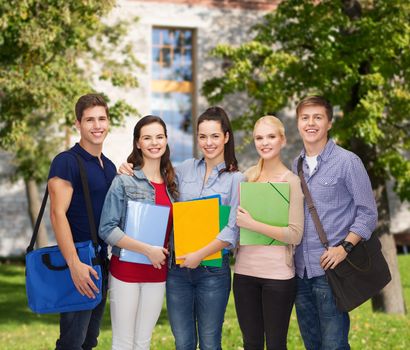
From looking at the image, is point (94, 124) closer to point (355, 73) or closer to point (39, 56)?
point (39, 56)

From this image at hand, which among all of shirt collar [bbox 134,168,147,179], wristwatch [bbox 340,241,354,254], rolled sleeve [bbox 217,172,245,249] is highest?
shirt collar [bbox 134,168,147,179]

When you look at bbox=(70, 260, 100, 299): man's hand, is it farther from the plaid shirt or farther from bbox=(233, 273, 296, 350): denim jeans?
the plaid shirt

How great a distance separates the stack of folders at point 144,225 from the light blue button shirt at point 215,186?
0.88ft

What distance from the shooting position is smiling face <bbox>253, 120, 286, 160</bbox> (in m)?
4.72

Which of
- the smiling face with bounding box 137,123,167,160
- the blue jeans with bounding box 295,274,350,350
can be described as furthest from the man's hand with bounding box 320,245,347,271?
the smiling face with bounding box 137,123,167,160

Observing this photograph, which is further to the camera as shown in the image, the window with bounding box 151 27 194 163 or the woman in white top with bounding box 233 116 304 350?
the window with bounding box 151 27 194 163

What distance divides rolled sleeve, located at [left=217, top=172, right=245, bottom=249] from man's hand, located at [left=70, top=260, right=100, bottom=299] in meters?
0.89

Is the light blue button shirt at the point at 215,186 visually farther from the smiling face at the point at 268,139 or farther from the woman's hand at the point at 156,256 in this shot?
the woman's hand at the point at 156,256

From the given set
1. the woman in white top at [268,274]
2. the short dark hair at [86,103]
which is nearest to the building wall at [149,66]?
the short dark hair at [86,103]

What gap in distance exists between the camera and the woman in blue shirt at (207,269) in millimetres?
4699

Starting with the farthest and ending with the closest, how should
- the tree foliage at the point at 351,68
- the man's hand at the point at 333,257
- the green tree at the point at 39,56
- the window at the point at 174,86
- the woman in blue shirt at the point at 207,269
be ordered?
the window at the point at 174,86 → the tree foliage at the point at 351,68 → the green tree at the point at 39,56 → the woman in blue shirt at the point at 207,269 → the man's hand at the point at 333,257

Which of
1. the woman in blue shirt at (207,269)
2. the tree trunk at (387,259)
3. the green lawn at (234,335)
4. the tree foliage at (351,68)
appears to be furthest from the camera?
the tree trunk at (387,259)

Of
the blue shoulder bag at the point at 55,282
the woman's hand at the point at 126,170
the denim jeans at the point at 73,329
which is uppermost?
the woman's hand at the point at 126,170

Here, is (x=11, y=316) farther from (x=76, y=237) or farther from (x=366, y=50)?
(x=76, y=237)
